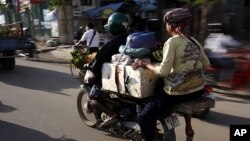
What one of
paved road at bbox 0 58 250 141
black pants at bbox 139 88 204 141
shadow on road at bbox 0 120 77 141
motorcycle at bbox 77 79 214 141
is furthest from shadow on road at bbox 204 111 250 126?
shadow on road at bbox 0 120 77 141

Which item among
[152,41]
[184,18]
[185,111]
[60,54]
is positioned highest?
[184,18]

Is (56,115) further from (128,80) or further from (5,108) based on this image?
(128,80)

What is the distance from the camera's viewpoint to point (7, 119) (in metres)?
6.60

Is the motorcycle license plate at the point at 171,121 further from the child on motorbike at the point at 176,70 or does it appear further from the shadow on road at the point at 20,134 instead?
the shadow on road at the point at 20,134

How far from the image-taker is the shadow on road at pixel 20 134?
18.2ft

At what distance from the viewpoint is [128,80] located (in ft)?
14.8

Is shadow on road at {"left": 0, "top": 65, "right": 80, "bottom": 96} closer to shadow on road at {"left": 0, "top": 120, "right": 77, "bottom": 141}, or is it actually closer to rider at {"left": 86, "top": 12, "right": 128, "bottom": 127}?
shadow on road at {"left": 0, "top": 120, "right": 77, "bottom": 141}

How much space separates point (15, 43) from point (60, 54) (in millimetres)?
5176

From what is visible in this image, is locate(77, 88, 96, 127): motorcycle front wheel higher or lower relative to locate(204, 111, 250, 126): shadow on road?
higher

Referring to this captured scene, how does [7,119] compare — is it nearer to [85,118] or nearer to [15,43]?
[85,118]

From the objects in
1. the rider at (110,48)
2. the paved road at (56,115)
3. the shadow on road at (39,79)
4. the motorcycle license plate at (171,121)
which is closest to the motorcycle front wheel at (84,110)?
the paved road at (56,115)

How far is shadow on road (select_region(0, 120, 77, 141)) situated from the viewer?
556 centimetres

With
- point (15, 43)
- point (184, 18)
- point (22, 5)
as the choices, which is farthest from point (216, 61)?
point (22, 5)

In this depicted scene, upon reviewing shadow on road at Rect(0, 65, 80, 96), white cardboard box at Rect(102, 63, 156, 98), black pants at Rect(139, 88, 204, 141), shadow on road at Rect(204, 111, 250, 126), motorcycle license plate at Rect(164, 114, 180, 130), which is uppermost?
white cardboard box at Rect(102, 63, 156, 98)
